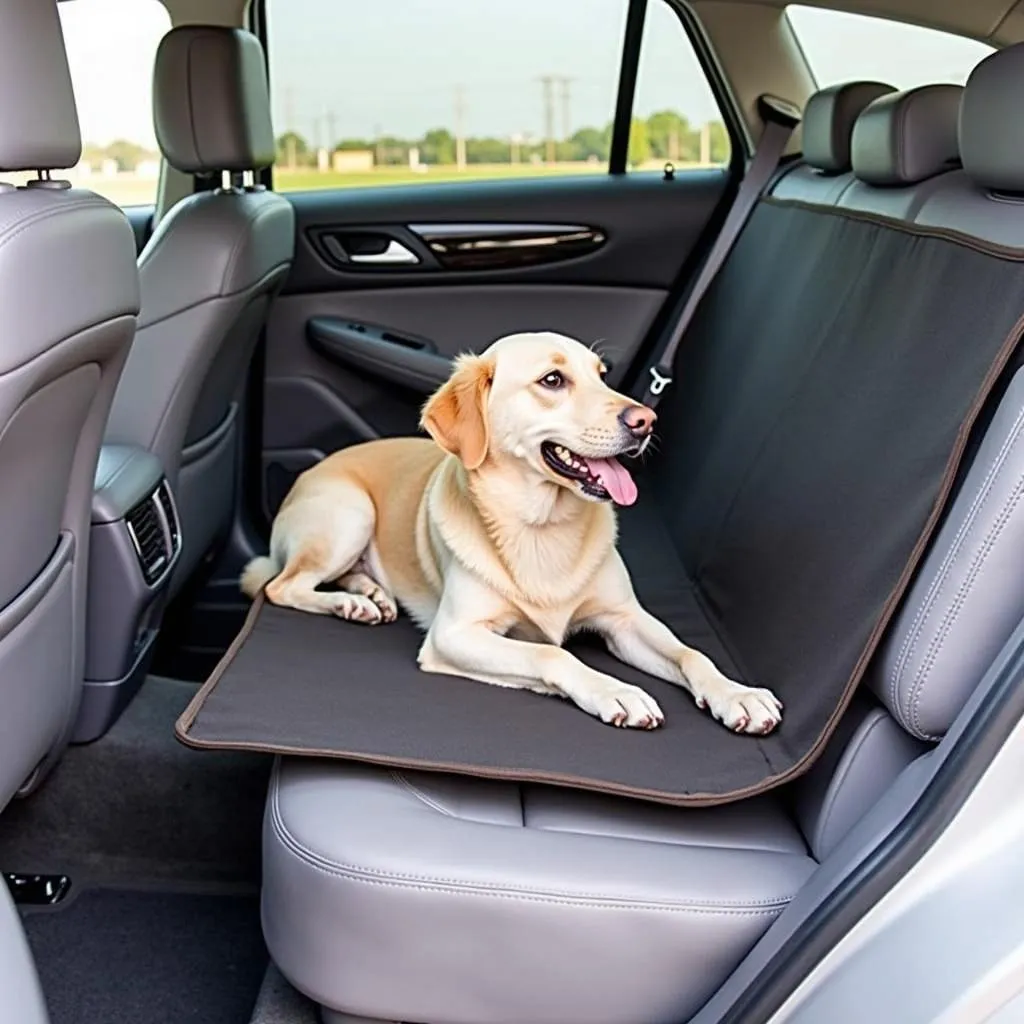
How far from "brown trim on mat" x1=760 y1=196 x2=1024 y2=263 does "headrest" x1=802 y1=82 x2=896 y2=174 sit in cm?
11

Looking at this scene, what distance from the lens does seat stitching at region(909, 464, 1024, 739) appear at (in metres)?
1.68

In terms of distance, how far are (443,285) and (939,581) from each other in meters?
2.51

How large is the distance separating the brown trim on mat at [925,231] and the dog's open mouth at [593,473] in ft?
2.15

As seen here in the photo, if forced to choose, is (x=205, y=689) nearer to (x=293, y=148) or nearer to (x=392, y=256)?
(x=392, y=256)

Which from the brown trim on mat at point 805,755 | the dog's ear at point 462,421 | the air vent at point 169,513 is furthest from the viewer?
the air vent at point 169,513

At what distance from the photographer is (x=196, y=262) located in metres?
3.06

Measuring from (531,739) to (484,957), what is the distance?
36 cm

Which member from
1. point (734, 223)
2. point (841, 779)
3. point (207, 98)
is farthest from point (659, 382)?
point (841, 779)

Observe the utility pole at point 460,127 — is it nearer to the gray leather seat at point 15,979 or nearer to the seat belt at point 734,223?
the seat belt at point 734,223

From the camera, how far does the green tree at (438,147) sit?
4.07 meters

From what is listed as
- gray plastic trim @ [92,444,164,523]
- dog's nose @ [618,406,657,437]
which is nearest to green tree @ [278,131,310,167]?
gray plastic trim @ [92,444,164,523]

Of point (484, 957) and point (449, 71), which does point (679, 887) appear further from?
point (449, 71)

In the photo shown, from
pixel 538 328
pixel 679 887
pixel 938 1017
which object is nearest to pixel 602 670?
pixel 679 887

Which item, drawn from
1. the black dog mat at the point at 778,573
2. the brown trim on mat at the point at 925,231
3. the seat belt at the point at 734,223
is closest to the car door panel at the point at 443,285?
the seat belt at the point at 734,223
